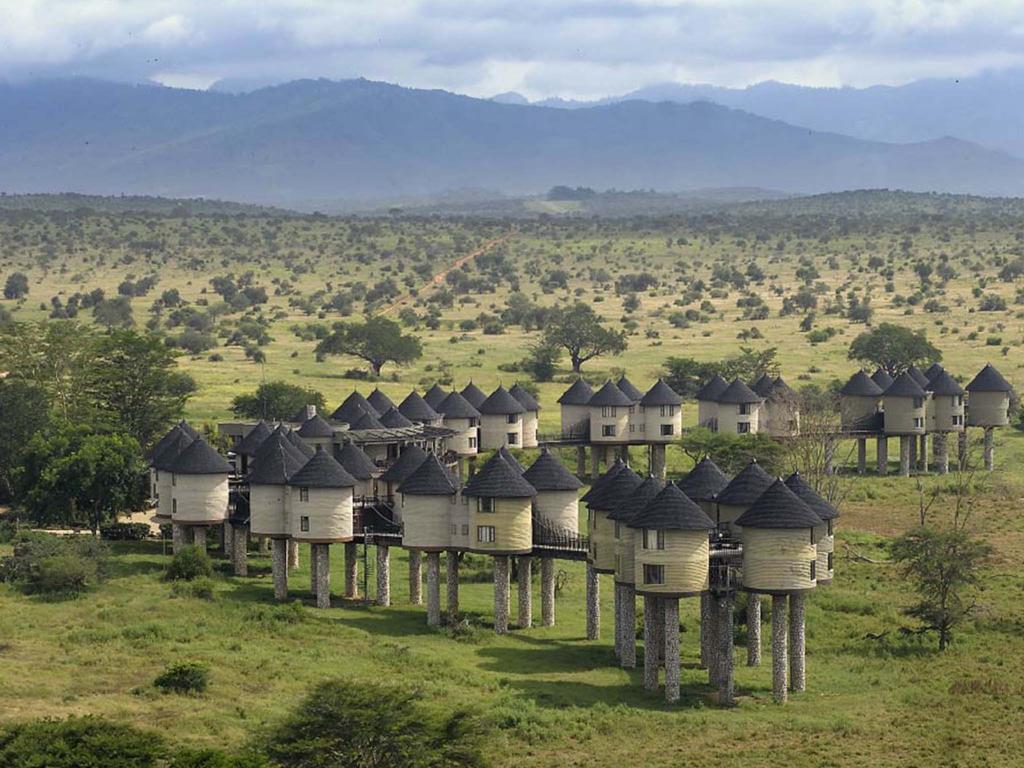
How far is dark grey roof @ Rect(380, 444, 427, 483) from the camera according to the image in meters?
79.6

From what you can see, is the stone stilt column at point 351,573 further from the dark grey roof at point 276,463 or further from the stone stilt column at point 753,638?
the stone stilt column at point 753,638

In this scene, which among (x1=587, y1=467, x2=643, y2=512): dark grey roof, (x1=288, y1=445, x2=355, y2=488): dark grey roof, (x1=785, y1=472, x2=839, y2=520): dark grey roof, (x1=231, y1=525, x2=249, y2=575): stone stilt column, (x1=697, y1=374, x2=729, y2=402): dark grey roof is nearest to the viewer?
(x1=785, y1=472, x2=839, y2=520): dark grey roof

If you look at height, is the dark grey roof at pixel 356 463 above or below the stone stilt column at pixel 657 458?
above

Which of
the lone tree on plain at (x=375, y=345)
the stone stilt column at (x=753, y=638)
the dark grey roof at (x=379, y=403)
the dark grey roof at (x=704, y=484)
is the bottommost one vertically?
the stone stilt column at (x=753, y=638)

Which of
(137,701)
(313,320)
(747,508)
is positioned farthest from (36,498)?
(313,320)

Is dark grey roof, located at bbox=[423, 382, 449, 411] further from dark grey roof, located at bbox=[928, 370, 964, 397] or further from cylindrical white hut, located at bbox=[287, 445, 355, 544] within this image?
cylindrical white hut, located at bbox=[287, 445, 355, 544]

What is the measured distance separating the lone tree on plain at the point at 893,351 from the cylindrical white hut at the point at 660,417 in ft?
129

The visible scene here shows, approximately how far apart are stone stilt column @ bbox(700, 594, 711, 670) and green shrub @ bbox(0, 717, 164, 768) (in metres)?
20.8

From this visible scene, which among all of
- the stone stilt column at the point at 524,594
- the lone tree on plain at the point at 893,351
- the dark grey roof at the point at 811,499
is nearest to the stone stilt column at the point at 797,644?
the dark grey roof at the point at 811,499

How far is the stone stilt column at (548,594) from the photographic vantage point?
74188 mm

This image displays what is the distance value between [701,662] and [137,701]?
19.8 meters

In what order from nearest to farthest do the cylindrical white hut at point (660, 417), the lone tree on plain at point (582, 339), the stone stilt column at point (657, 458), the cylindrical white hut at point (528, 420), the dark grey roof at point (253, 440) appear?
the dark grey roof at point (253, 440) → the cylindrical white hut at point (528, 420) → the cylindrical white hut at point (660, 417) → the stone stilt column at point (657, 458) → the lone tree on plain at point (582, 339)

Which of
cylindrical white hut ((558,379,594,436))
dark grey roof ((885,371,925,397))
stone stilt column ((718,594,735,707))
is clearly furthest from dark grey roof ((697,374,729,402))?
stone stilt column ((718,594,735,707))

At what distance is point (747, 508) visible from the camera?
66.1m
